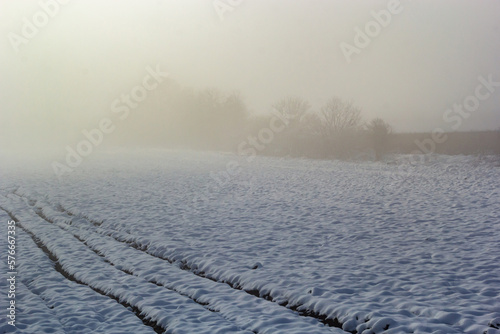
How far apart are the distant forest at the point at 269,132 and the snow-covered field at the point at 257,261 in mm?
38967

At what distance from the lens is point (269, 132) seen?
268 feet

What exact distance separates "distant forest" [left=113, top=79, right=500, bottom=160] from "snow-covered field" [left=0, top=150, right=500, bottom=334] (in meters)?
39.0

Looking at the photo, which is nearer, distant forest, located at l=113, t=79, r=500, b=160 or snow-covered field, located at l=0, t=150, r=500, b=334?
snow-covered field, located at l=0, t=150, r=500, b=334

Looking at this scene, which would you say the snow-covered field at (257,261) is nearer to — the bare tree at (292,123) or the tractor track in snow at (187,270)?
the tractor track in snow at (187,270)

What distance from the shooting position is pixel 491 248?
1302cm

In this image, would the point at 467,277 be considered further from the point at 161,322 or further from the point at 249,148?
the point at 249,148

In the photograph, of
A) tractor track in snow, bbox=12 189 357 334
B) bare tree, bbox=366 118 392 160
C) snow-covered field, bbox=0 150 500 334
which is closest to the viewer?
snow-covered field, bbox=0 150 500 334

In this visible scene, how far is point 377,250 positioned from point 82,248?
33.5 feet

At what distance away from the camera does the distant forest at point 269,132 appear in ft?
207

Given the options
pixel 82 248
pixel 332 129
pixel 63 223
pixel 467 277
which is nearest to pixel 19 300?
pixel 82 248

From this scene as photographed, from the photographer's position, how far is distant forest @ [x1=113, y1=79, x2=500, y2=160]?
207ft

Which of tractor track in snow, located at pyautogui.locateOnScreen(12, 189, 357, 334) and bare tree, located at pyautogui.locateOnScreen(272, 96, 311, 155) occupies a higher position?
bare tree, located at pyautogui.locateOnScreen(272, 96, 311, 155)

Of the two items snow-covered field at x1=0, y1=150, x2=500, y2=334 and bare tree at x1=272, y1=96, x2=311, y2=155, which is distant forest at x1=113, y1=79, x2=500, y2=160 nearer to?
bare tree at x1=272, y1=96, x2=311, y2=155

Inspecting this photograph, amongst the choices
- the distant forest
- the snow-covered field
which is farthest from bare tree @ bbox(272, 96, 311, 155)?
the snow-covered field
